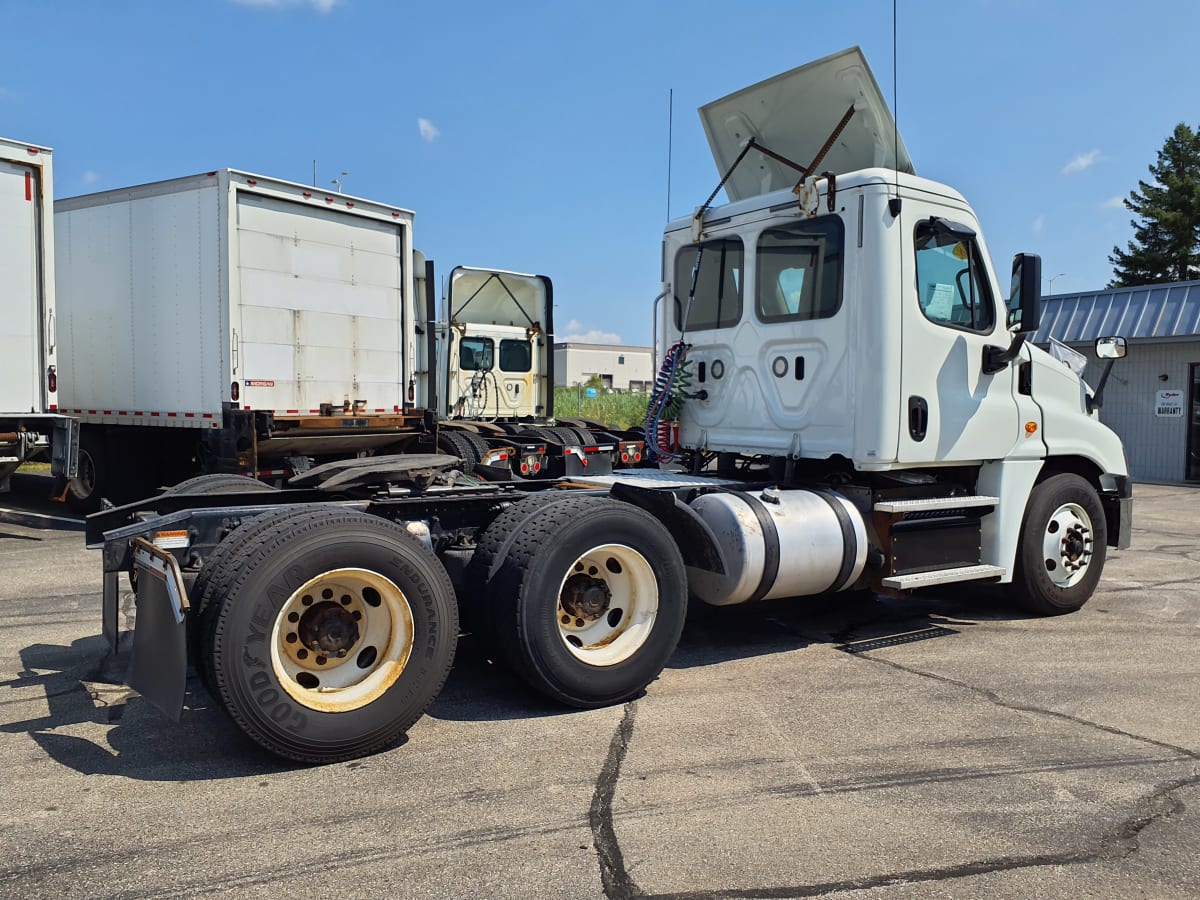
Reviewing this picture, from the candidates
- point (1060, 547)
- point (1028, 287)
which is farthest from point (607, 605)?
point (1060, 547)

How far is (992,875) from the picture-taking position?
10.7 ft

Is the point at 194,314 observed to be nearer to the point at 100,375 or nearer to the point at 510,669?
the point at 100,375

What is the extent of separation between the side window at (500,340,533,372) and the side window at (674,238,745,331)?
9.37m

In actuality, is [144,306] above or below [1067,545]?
above

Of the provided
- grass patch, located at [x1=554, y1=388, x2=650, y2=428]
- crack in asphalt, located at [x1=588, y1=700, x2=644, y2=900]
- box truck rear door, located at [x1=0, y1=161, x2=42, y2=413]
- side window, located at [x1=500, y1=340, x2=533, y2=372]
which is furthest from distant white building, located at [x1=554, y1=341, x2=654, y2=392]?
crack in asphalt, located at [x1=588, y1=700, x2=644, y2=900]

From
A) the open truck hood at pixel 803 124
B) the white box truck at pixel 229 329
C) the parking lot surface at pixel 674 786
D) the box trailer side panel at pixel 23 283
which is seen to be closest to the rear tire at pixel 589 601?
the parking lot surface at pixel 674 786

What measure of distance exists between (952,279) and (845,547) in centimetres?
196

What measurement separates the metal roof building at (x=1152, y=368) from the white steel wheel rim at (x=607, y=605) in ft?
55.1

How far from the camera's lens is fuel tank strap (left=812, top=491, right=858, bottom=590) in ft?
19.7

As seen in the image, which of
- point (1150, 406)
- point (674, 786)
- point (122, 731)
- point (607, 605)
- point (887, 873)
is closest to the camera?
point (887, 873)

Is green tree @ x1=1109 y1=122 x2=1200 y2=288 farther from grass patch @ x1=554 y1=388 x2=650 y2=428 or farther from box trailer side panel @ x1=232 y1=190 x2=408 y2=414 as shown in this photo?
box trailer side panel @ x1=232 y1=190 x2=408 y2=414

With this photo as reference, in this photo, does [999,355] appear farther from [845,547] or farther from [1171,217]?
[1171,217]

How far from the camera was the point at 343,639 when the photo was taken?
4.26 m

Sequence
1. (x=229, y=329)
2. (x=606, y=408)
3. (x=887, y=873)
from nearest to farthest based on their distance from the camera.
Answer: (x=887, y=873)
(x=229, y=329)
(x=606, y=408)
